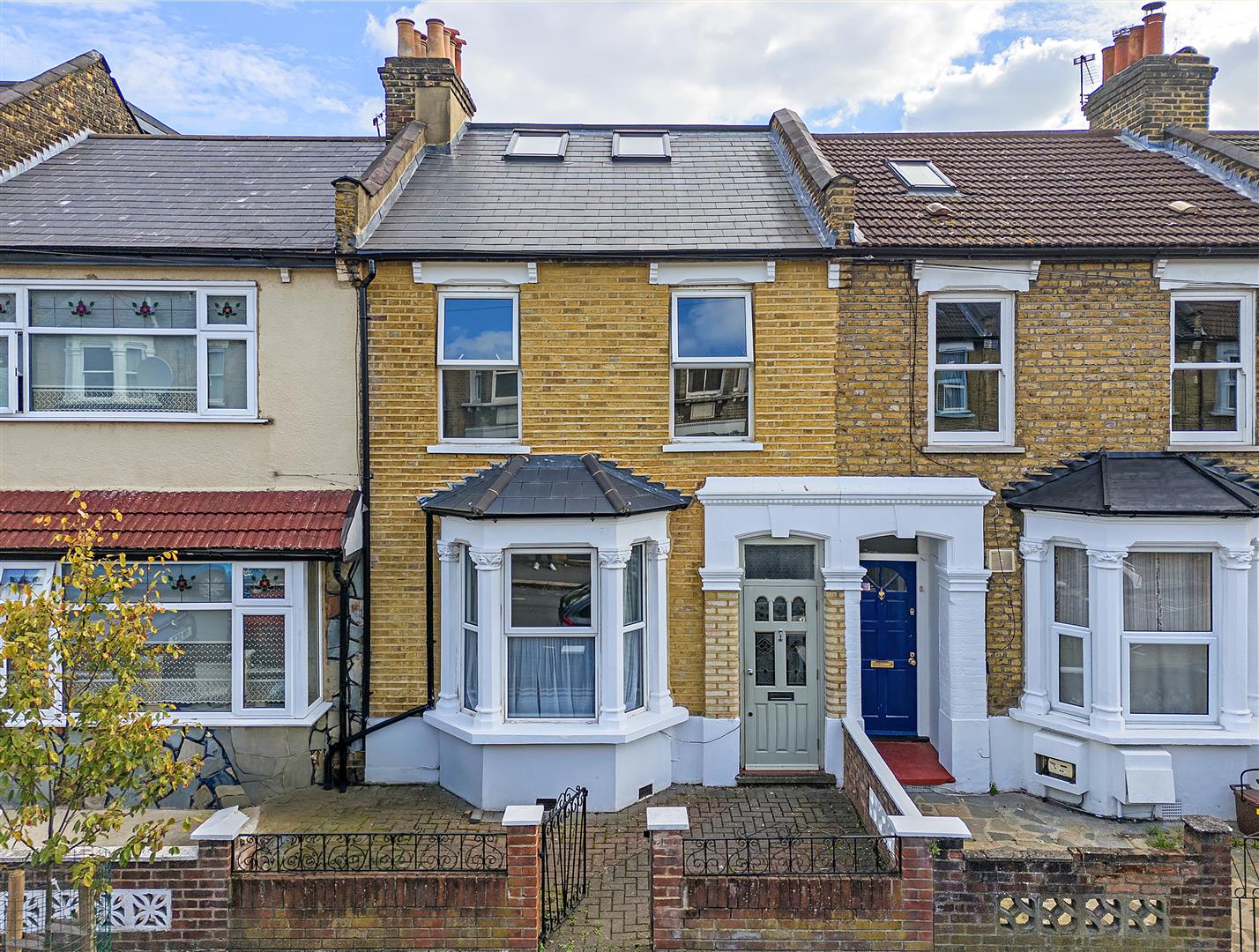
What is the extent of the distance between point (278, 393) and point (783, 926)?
731 centimetres

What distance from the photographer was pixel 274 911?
5664 millimetres

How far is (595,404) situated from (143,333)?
517 centimetres

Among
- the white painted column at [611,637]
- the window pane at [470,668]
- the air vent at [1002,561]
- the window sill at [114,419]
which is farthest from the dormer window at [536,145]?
the air vent at [1002,561]

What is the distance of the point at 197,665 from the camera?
8203 mm

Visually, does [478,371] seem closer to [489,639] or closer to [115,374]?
[489,639]

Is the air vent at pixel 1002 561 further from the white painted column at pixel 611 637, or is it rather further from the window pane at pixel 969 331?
the white painted column at pixel 611 637

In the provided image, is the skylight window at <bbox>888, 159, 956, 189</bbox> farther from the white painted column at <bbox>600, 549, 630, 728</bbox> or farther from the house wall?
the white painted column at <bbox>600, 549, 630, 728</bbox>

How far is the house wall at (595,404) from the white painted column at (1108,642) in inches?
119

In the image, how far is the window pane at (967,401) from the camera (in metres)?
8.74

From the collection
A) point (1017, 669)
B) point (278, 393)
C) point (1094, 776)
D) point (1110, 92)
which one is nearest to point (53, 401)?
point (278, 393)

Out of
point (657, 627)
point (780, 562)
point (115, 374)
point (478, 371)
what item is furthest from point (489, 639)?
point (115, 374)

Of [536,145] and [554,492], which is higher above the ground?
[536,145]

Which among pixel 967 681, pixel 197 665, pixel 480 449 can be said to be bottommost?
pixel 967 681

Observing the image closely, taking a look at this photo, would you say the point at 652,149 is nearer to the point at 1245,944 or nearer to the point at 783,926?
the point at 783,926
